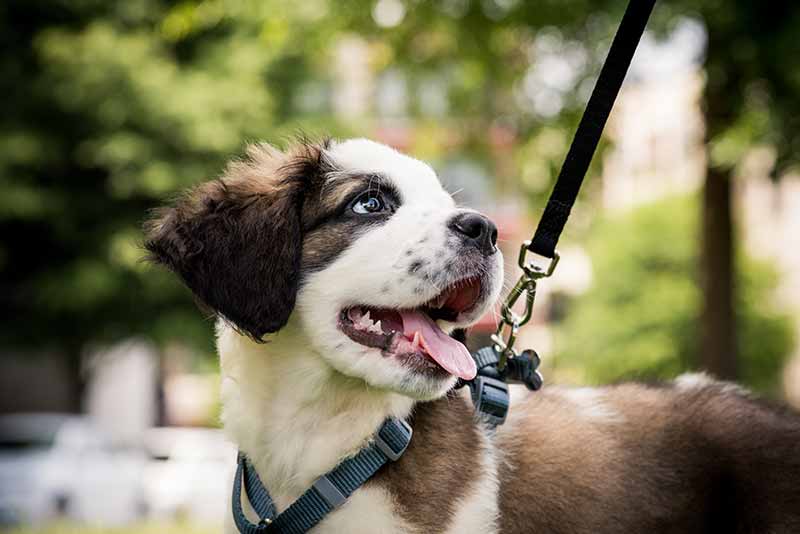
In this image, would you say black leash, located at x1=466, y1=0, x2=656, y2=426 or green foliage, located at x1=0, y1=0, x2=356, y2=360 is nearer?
black leash, located at x1=466, y1=0, x2=656, y2=426

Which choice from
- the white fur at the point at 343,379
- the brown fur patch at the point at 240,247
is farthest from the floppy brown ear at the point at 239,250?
the white fur at the point at 343,379

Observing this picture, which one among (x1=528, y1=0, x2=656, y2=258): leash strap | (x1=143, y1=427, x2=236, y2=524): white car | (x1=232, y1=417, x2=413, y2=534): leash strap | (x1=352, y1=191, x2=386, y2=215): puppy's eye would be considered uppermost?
(x1=528, y1=0, x2=656, y2=258): leash strap

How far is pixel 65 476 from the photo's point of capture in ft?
62.5

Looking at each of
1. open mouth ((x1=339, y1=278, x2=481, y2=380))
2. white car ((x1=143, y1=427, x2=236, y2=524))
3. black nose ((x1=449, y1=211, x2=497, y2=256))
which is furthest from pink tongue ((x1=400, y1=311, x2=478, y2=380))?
white car ((x1=143, y1=427, x2=236, y2=524))

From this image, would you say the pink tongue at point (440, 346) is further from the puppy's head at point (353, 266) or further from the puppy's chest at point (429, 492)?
the puppy's chest at point (429, 492)

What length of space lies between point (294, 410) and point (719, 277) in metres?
7.82

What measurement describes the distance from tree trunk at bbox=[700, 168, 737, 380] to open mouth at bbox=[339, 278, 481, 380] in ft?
24.5

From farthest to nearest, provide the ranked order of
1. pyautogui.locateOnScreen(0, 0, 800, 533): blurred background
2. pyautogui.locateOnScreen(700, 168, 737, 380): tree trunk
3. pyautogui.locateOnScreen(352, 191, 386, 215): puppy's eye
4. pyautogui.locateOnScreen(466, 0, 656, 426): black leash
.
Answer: pyautogui.locateOnScreen(700, 168, 737, 380): tree trunk → pyautogui.locateOnScreen(0, 0, 800, 533): blurred background → pyautogui.locateOnScreen(466, 0, 656, 426): black leash → pyautogui.locateOnScreen(352, 191, 386, 215): puppy's eye

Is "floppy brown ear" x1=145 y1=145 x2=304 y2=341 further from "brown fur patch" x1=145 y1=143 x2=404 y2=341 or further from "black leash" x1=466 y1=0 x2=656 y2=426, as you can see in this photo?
"black leash" x1=466 y1=0 x2=656 y2=426

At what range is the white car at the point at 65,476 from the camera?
1816cm

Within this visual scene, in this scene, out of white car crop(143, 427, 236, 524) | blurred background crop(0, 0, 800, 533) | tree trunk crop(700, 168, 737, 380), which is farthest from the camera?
white car crop(143, 427, 236, 524)

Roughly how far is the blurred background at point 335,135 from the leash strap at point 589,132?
63 cm

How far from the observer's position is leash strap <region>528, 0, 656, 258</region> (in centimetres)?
358

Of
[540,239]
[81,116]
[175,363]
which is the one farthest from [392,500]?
[175,363]
